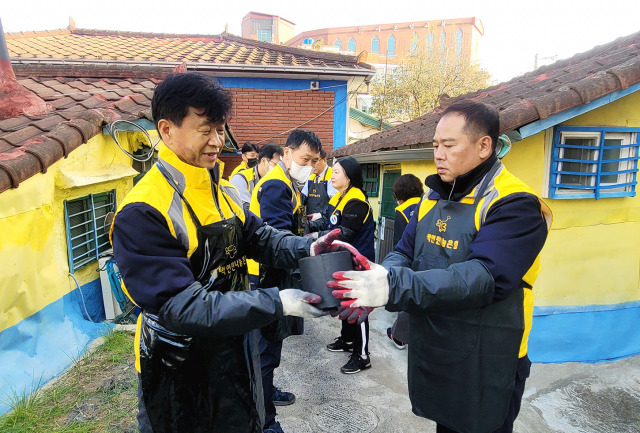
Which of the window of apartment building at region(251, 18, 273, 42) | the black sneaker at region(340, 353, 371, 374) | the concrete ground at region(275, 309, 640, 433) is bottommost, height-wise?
the concrete ground at region(275, 309, 640, 433)

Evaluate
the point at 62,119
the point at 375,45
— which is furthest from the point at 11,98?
the point at 375,45

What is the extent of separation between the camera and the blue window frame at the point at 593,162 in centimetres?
395

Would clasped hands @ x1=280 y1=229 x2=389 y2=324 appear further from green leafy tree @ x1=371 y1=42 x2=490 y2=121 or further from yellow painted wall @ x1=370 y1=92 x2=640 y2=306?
green leafy tree @ x1=371 y1=42 x2=490 y2=121

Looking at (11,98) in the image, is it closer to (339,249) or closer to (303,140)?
(303,140)

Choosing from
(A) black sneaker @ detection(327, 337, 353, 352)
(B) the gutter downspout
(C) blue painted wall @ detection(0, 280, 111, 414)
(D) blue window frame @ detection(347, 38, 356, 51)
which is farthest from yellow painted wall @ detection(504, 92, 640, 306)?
(D) blue window frame @ detection(347, 38, 356, 51)

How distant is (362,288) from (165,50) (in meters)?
12.3

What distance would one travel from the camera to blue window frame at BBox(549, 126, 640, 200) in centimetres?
395

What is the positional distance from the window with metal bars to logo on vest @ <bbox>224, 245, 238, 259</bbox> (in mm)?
3145

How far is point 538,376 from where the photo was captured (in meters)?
3.94

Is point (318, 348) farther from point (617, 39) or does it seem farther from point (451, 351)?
point (617, 39)

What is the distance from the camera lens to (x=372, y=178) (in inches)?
317

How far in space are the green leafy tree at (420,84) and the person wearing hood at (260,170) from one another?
15138 millimetres

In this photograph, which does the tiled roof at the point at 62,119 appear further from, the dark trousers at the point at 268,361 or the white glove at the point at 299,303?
the white glove at the point at 299,303

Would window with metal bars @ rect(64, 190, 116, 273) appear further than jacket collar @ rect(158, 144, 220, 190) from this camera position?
Yes
